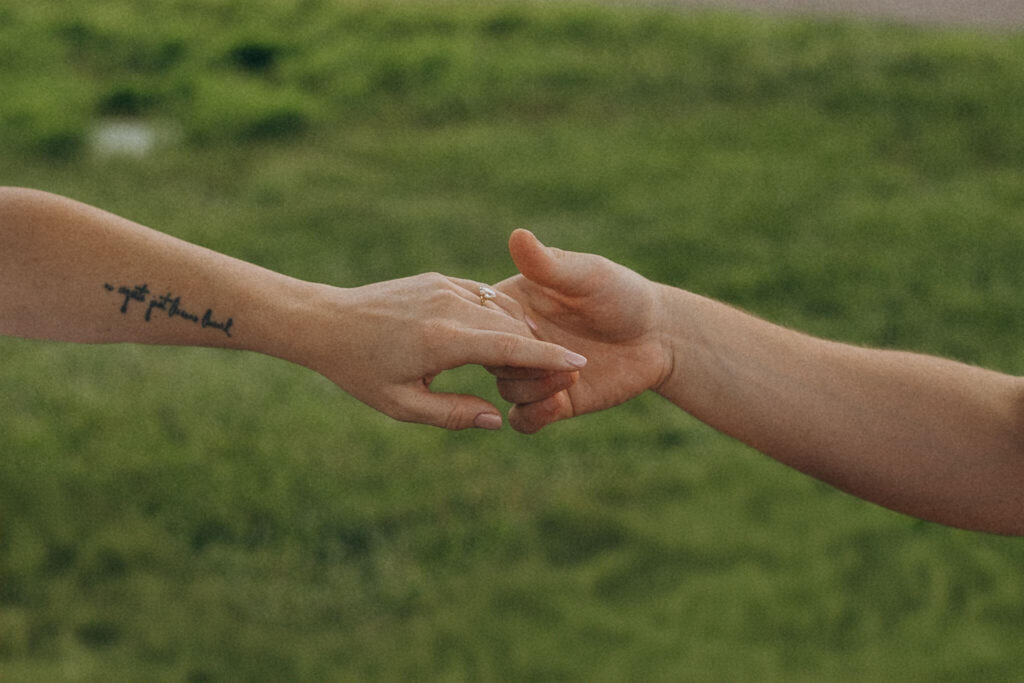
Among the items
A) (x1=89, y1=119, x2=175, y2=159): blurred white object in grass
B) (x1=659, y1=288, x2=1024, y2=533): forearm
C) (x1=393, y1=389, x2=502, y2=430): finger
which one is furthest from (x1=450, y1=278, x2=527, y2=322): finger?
(x1=89, y1=119, x2=175, y2=159): blurred white object in grass

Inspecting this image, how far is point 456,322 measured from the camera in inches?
90.1

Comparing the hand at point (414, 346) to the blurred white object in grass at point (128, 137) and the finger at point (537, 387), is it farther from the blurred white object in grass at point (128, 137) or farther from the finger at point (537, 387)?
the blurred white object in grass at point (128, 137)

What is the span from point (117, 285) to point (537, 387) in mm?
989

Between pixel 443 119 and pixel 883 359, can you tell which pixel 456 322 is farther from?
pixel 443 119

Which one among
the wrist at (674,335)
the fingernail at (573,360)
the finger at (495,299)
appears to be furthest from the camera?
the wrist at (674,335)

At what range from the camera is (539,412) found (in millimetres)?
2461

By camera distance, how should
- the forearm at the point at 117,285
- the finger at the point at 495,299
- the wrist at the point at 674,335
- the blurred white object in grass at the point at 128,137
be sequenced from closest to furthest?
the forearm at the point at 117,285, the finger at the point at 495,299, the wrist at the point at 674,335, the blurred white object in grass at the point at 128,137

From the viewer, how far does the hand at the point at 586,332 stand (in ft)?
7.80

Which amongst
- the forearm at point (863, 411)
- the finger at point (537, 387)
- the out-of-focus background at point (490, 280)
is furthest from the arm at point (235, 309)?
the out-of-focus background at point (490, 280)

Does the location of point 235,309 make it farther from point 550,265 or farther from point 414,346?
point 550,265

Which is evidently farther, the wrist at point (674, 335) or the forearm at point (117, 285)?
the wrist at point (674, 335)

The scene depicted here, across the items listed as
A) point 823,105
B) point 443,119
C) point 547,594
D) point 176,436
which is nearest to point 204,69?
point 443,119

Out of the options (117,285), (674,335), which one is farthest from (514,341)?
(117,285)

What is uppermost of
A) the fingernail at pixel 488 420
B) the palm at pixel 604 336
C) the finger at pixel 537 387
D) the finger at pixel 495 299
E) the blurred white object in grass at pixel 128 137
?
the blurred white object in grass at pixel 128 137
